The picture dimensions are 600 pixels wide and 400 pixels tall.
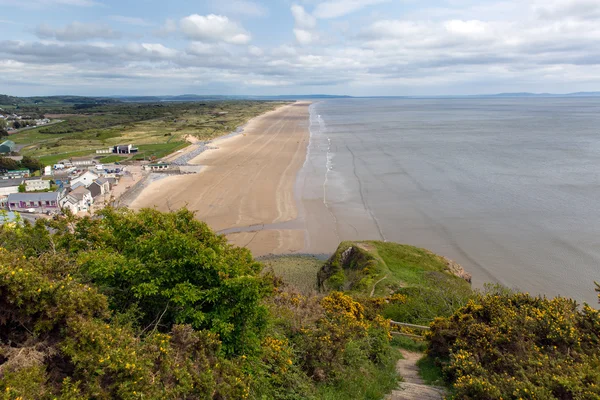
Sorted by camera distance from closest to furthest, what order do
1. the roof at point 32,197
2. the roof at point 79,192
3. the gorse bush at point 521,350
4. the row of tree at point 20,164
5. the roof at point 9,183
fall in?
the gorse bush at point 521,350 < the roof at point 32,197 < the roof at point 79,192 < the roof at point 9,183 < the row of tree at point 20,164

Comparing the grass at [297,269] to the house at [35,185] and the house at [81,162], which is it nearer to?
the house at [35,185]

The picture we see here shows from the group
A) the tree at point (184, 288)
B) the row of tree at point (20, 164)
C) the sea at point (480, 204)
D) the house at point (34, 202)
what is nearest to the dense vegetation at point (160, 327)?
the tree at point (184, 288)

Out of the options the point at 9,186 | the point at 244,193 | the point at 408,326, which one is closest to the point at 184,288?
the point at 408,326

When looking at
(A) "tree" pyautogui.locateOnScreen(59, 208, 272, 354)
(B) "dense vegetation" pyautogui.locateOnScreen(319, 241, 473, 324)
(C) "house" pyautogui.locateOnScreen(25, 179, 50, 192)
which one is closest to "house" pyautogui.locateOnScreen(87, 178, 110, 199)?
(C) "house" pyautogui.locateOnScreen(25, 179, 50, 192)

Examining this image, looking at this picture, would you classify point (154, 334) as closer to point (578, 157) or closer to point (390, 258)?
point (390, 258)

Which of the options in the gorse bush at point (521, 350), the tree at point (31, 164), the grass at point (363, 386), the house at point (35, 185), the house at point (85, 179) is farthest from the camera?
the tree at point (31, 164)

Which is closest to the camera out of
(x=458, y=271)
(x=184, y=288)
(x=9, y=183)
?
(x=184, y=288)

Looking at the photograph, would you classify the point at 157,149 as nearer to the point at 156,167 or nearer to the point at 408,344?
the point at 156,167
